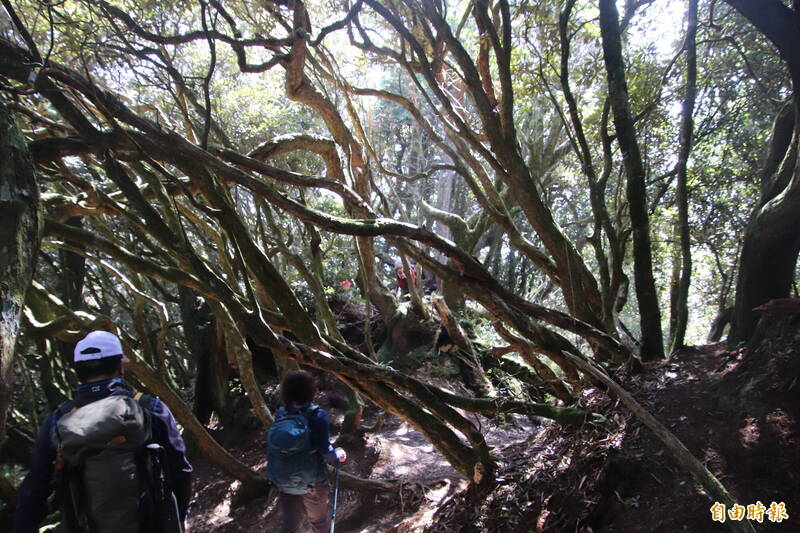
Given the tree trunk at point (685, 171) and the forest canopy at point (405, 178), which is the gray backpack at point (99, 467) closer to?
the forest canopy at point (405, 178)

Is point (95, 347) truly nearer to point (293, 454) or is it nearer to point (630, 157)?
point (293, 454)

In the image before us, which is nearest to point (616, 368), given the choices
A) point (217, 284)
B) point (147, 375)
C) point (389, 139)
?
point (217, 284)

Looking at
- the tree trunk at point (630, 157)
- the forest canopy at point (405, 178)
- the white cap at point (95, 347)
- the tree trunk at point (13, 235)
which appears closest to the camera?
the tree trunk at point (13, 235)

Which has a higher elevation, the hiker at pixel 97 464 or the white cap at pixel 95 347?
the white cap at pixel 95 347

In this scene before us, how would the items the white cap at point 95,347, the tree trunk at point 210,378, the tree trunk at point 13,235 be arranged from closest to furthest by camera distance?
the tree trunk at point 13,235 < the white cap at point 95,347 < the tree trunk at point 210,378

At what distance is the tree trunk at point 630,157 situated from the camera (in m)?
4.20

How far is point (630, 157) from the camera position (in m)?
4.25

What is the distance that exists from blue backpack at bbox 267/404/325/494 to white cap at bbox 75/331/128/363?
1.40 m

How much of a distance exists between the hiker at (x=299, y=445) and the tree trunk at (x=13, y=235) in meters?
1.70

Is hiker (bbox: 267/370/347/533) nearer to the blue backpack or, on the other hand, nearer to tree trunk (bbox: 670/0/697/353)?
the blue backpack

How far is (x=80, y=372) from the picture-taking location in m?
2.28

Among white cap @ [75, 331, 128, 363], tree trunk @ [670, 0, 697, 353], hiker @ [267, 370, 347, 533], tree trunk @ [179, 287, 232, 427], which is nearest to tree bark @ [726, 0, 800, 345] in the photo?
tree trunk @ [670, 0, 697, 353]

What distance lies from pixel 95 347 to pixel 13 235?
63 cm

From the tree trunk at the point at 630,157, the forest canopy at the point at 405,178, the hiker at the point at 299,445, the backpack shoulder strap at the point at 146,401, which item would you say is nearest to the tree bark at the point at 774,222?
the forest canopy at the point at 405,178
